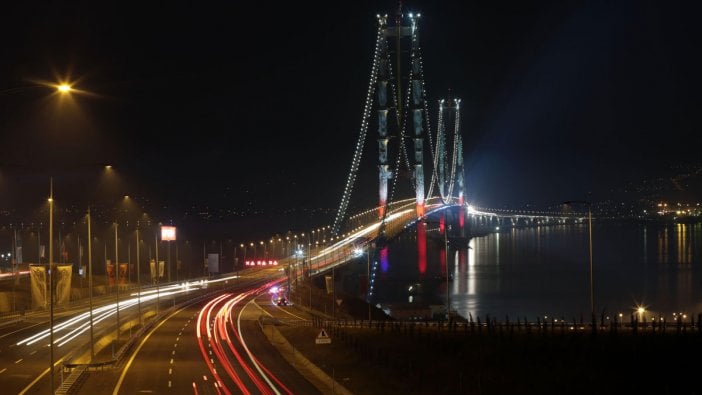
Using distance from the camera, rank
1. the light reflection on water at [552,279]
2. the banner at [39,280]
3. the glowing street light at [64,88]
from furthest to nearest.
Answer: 1. the light reflection on water at [552,279]
2. the banner at [39,280]
3. the glowing street light at [64,88]

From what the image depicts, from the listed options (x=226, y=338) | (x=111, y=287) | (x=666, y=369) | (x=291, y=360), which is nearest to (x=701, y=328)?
(x=666, y=369)

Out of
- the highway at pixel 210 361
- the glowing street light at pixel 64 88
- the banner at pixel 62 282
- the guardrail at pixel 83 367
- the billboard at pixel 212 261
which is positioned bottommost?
the highway at pixel 210 361

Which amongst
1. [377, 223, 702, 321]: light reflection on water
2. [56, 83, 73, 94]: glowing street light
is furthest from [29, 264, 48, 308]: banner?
[377, 223, 702, 321]: light reflection on water

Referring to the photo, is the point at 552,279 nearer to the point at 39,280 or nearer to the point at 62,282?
the point at 39,280

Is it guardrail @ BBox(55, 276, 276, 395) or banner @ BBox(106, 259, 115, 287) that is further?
banner @ BBox(106, 259, 115, 287)

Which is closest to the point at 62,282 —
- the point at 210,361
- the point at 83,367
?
the point at 83,367

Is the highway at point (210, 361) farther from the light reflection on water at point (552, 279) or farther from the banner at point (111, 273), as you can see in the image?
the light reflection on water at point (552, 279)

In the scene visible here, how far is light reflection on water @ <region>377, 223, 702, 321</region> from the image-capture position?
2547 inches

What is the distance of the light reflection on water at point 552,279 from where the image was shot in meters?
64.7

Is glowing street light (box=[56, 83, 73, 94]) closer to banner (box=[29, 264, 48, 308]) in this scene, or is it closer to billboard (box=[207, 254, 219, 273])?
banner (box=[29, 264, 48, 308])

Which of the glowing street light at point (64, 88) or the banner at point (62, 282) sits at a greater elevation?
the glowing street light at point (64, 88)

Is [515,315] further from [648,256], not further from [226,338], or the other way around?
[648,256]

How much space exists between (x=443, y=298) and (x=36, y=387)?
173ft

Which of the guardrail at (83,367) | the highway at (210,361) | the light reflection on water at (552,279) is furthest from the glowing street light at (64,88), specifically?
the light reflection on water at (552,279)
